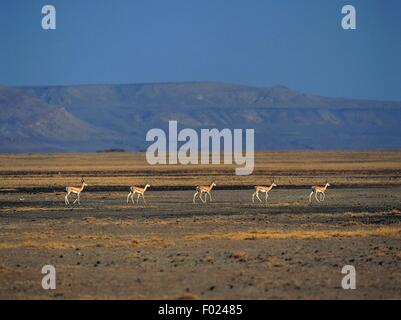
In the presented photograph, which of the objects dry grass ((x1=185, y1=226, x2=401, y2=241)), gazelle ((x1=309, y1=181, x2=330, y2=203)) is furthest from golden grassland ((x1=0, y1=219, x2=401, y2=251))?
gazelle ((x1=309, y1=181, x2=330, y2=203))

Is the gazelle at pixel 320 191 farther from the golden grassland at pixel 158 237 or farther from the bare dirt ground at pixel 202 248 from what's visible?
the golden grassland at pixel 158 237

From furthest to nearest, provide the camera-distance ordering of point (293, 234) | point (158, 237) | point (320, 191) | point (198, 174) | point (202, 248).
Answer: point (198, 174)
point (320, 191)
point (293, 234)
point (158, 237)
point (202, 248)

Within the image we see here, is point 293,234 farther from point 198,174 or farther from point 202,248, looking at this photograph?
point 198,174

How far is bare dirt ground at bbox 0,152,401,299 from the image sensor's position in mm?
16422

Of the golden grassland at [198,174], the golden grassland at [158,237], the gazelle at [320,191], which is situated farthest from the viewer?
the golden grassland at [198,174]

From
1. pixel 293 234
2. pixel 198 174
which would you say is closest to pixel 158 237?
pixel 293 234

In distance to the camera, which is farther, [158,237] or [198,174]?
[198,174]

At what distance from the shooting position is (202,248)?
22375 millimetres

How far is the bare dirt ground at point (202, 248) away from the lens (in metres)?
16.4

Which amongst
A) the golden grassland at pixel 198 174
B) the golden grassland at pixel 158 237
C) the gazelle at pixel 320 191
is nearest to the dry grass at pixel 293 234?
Answer: the golden grassland at pixel 158 237

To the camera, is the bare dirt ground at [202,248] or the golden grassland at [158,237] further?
the golden grassland at [158,237]

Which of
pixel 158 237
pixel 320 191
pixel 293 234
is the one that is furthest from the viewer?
pixel 320 191
